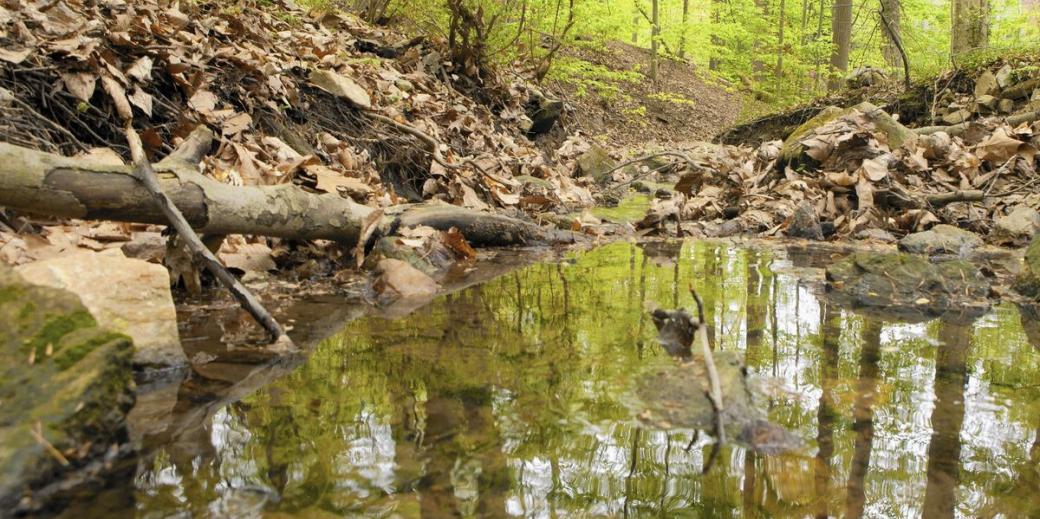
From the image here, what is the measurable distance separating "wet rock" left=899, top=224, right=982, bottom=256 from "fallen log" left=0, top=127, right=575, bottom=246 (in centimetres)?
368

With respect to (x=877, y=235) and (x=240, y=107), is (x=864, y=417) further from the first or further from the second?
(x=240, y=107)

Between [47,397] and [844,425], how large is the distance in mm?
1952

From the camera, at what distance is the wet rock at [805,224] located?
5.88m

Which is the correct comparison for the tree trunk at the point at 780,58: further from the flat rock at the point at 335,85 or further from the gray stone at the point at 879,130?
the flat rock at the point at 335,85

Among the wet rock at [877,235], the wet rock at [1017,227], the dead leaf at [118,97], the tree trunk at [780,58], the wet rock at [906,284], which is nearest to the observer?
the wet rock at [906,284]

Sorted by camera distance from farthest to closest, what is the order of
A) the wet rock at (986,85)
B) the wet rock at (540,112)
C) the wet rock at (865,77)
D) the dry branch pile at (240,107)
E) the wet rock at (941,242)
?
the wet rock at (865,77) < the wet rock at (540,112) < the wet rock at (986,85) < the wet rock at (941,242) < the dry branch pile at (240,107)

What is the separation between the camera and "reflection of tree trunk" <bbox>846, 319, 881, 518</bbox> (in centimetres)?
152

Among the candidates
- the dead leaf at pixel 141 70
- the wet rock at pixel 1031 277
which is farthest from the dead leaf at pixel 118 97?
the wet rock at pixel 1031 277

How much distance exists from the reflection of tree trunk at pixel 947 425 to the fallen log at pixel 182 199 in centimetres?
274

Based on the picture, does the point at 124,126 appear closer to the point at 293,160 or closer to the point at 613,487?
the point at 293,160

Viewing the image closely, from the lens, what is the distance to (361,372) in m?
2.24

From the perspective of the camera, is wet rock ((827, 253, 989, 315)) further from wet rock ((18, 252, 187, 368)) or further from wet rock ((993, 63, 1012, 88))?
wet rock ((993, 63, 1012, 88))

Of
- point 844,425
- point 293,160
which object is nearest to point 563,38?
point 293,160

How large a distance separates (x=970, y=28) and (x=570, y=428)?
433 inches
